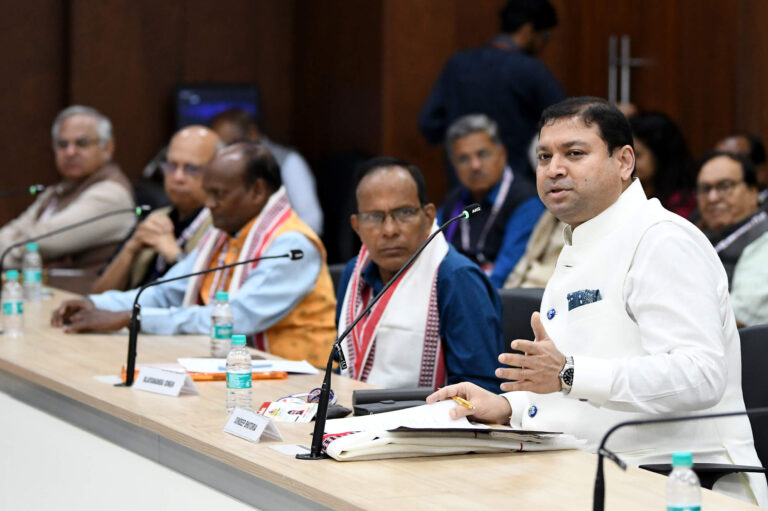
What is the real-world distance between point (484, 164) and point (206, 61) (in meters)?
3.00

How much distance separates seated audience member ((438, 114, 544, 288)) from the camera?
211 inches

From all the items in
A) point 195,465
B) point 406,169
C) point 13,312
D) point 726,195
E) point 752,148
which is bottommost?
point 195,465

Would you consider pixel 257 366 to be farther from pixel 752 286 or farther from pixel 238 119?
pixel 238 119

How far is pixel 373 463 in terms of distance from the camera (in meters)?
2.19

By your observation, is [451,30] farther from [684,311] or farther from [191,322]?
[684,311]

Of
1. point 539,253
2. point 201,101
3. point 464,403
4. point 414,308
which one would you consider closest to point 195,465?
point 464,403

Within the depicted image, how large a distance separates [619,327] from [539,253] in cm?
283

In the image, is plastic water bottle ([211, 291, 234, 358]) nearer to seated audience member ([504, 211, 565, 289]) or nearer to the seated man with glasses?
seated audience member ([504, 211, 565, 289])

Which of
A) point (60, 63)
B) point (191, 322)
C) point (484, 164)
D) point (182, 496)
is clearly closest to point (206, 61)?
point (60, 63)

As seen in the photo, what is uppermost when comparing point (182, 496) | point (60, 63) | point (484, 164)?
point (60, 63)

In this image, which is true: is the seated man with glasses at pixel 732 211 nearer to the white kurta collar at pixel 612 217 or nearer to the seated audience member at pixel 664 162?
the seated audience member at pixel 664 162

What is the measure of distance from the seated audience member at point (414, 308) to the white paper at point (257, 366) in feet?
0.55

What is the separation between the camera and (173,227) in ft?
16.3

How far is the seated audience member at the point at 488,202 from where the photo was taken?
5.35m
